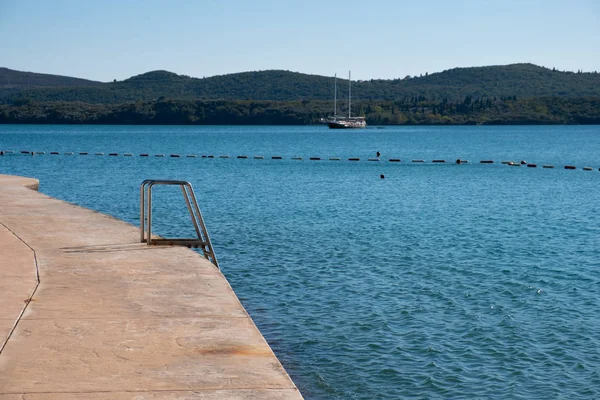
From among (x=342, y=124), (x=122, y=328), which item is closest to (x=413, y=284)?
(x=122, y=328)

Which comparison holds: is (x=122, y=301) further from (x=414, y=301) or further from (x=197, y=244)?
(x=414, y=301)

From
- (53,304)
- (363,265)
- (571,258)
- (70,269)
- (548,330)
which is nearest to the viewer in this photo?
(53,304)

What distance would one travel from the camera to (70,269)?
1120 cm

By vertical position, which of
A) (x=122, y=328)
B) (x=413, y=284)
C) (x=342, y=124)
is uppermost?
(x=122, y=328)

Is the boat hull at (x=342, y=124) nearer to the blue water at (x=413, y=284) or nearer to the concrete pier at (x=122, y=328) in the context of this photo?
the blue water at (x=413, y=284)

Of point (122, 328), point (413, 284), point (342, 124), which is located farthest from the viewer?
point (342, 124)

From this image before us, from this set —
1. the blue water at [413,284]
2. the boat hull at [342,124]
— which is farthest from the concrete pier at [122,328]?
the boat hull at [342,124]

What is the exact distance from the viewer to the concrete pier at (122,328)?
6820 millimetres

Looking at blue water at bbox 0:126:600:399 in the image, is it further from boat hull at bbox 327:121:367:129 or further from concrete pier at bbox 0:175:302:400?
boat hull at bbox 327:121:367:129

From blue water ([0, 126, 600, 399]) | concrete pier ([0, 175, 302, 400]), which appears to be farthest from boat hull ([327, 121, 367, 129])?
concrete pier ([0, 175, 302, 400])

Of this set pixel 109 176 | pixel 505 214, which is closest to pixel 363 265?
pixel 505 214

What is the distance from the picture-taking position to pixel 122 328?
842 cm

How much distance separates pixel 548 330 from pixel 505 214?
63.2 ft

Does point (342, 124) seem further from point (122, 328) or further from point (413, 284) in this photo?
point (122, 328)
